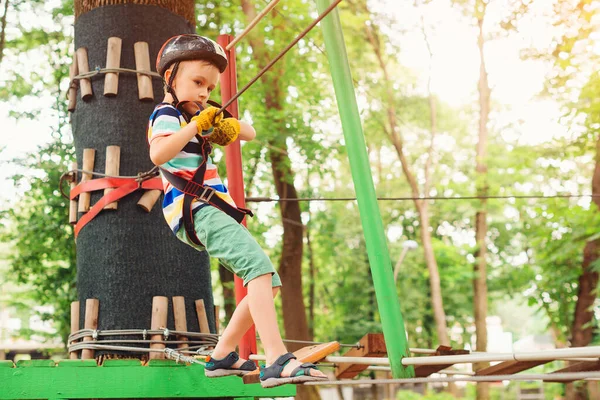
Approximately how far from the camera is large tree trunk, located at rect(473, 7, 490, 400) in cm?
1761

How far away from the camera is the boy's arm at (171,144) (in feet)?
8.93

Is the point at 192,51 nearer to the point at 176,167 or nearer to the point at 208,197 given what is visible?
the point at 176,167

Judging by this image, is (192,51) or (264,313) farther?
(192,51)

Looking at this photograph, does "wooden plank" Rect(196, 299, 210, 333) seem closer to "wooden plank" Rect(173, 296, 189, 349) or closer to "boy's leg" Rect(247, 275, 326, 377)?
"wooden plank" Rect(173, 296, 189, 349)

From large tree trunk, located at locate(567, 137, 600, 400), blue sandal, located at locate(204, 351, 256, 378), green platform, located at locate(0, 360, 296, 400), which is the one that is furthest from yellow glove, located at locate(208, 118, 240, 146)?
large tree trunk, located at locate(567, 137, 600, 400)

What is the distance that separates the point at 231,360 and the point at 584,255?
8557 mm

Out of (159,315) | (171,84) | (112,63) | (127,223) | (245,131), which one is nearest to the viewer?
(171,84)

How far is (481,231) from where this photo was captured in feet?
62.0

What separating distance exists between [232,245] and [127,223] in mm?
1598

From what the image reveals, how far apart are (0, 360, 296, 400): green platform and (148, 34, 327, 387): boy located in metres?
0.77

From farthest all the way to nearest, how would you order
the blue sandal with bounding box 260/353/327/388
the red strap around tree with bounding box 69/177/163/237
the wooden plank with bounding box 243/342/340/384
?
the red strap around tree with bounding box 69/177/163/237
the wooden plank with bounding box 243/342/340/384
the blue sandal with bounding box 260/353/327/388

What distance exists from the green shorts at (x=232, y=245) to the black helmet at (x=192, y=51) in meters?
0.64

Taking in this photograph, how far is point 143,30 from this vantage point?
4594 mm

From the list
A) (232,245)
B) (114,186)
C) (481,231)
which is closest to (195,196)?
(232,245)
